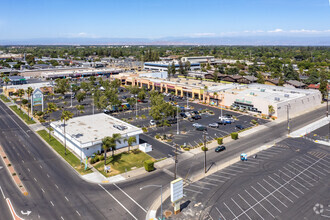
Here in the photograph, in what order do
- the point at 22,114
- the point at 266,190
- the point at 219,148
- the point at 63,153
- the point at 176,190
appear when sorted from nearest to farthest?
1. the point at 176,190
2. the point at 266,190
3. the point at 63,153
4. the point at 219,148
5. the point at 22,114

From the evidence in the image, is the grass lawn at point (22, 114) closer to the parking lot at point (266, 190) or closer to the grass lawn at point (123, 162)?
the grass lawn at point (123, 162)

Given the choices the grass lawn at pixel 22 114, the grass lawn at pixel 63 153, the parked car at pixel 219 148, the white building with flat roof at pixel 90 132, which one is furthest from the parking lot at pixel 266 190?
the grass lawn at pixel 22 114

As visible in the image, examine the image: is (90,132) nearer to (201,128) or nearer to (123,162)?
(123,162)

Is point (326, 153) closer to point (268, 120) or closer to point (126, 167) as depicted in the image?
point (268, 120)

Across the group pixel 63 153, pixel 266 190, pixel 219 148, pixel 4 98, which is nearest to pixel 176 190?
pixel 266 190

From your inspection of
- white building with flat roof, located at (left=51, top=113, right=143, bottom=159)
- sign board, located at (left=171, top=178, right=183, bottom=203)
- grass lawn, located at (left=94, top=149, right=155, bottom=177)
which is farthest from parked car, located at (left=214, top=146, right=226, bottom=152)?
sign board, located at (left=171, top=178, right=183, bottom=203)
